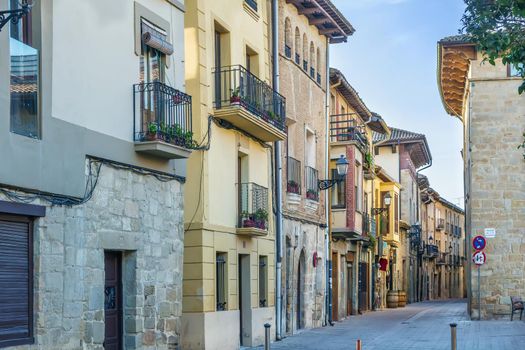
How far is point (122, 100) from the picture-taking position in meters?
14.5

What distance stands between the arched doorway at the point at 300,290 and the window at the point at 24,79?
15.6 metres

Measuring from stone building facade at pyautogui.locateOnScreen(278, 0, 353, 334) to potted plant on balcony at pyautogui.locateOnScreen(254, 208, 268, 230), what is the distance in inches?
135

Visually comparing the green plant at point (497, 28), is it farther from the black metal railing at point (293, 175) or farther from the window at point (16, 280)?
the black metal railing at point (293, 175)

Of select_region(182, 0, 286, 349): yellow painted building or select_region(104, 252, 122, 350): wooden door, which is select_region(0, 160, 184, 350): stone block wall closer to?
select_region(104, 252, 122, 350): wooden door

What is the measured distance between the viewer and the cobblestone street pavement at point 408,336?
69.7 ft

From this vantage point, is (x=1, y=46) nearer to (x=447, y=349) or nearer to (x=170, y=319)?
Result: (x=170, y=319)

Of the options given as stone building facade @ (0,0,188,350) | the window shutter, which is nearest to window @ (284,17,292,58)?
stone building facade @ (0,0,188,350)

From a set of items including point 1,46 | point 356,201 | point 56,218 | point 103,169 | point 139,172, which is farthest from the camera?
point 356,201

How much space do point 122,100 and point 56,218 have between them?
2.73 meters

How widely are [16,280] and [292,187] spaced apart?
14.2m

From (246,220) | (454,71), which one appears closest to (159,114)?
(246,220)

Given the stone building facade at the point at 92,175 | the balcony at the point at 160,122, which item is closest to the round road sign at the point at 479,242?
the stone building facade at the point at 92,175

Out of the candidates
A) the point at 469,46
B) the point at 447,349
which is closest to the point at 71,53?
the point at 447,349

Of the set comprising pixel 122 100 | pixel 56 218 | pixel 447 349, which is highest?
pixel 122 100
